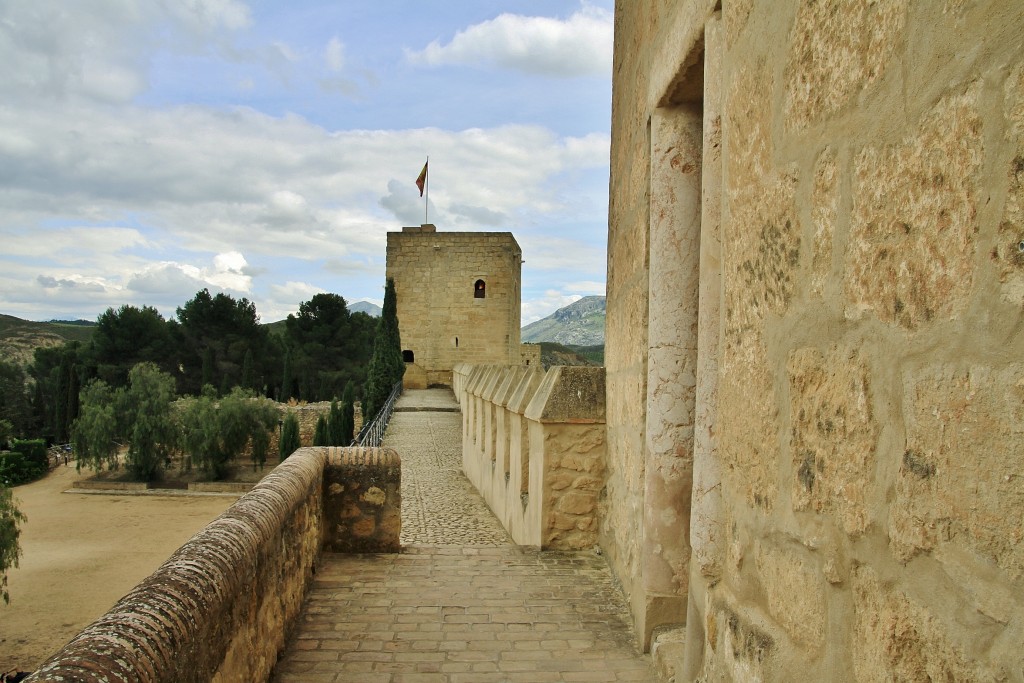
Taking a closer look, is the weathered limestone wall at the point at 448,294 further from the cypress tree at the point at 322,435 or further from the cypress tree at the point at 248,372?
the cypress tree at the point at 248,372

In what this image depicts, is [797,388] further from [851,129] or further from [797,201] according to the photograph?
[851,129]

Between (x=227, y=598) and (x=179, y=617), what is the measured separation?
1.44ft

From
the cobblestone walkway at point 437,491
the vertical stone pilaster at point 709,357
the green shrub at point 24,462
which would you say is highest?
the vertical stone pilaster at point 709,357

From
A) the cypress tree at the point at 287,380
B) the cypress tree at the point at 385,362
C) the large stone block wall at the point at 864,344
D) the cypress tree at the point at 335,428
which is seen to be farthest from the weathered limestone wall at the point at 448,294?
the large stone block wall at the point at 864,344

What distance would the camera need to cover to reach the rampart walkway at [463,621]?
348cm

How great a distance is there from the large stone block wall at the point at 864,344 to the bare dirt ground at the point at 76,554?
11533 mm

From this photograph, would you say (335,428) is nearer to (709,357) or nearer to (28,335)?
(709,357)

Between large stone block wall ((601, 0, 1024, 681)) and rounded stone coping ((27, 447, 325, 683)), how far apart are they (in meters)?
1.60

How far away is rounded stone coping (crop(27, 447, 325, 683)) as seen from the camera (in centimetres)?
178

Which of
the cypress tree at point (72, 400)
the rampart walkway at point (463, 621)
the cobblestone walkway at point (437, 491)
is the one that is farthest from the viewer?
the cypress tree at point (72, 400)

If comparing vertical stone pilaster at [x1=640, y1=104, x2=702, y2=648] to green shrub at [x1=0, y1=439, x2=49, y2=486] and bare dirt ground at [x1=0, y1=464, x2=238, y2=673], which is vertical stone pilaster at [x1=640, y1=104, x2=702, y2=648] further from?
green shrub at [x1=0, y1=439, x2=49, y2=486]

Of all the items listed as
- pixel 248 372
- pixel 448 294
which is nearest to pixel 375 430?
pixel 448 294

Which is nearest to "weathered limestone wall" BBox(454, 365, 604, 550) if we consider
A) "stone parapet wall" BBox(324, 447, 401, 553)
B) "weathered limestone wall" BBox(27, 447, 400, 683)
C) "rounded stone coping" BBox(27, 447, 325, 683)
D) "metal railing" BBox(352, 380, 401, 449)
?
"stone parapet wall" BBox(324, 447, 401, 553)

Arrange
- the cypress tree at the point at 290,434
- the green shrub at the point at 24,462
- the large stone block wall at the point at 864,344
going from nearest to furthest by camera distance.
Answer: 1. the large stone block wall at the point at 864,344
2. the cypress tree at the point at 290,434
3. the green shrub at the point at 24,462
